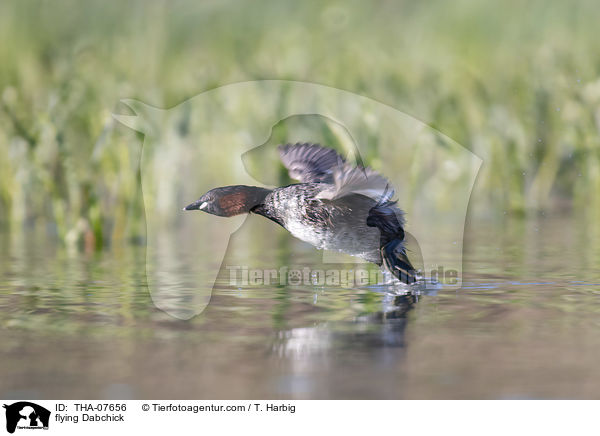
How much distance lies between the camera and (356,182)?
6414 mm

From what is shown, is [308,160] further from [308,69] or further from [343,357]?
[308,69]

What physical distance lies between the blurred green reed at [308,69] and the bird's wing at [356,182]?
6105 millimetres

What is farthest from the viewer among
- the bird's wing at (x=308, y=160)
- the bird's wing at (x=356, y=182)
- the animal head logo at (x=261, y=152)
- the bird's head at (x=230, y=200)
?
the animal head logo at (x=261, y=152)

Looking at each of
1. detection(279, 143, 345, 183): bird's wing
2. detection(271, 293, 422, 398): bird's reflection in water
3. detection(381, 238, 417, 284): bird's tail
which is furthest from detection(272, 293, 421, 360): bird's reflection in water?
detection(279, 143, 345, 183): bird's wing

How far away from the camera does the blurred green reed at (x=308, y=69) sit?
42.3ft

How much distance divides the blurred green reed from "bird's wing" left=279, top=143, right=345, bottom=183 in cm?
422

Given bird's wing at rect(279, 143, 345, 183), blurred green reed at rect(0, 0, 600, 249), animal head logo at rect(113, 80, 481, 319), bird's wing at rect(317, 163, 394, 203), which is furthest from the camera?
blurred green reed at rect(0, 0, 600, 249)
